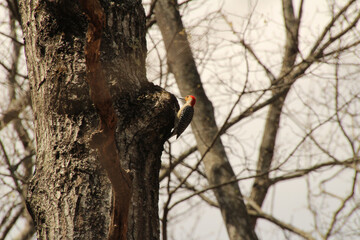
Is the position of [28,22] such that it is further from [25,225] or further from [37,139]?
[25,225]

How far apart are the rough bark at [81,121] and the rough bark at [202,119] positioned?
121 inches

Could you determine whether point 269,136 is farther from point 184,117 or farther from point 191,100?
point 184,117

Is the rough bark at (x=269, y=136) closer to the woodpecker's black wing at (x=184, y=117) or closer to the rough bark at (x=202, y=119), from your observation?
the rough bark at (x=202, y=119)

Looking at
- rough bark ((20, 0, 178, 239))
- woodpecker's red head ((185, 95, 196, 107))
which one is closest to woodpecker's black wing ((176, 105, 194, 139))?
woodpecker's red head ((185, 95, 196, 107))

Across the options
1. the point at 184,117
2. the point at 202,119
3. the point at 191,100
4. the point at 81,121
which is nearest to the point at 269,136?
the point at 202,119

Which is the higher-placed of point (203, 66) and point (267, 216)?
point (203, 66)

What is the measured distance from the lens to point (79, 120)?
1.95 meters

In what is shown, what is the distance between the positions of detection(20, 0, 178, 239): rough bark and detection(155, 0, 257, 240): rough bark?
10.1 ft

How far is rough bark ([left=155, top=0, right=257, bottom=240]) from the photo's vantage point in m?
5.18

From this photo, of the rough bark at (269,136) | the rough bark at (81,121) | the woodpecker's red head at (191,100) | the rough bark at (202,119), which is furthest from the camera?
the rough bark at (269,136)

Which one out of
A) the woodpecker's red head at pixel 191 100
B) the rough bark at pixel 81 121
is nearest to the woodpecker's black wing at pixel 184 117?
the woodpecker's red head at pixel 191 100

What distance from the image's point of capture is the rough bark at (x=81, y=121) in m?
1.82

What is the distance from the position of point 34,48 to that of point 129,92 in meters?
0.57

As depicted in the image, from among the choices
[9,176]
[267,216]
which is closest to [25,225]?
[9,176]
